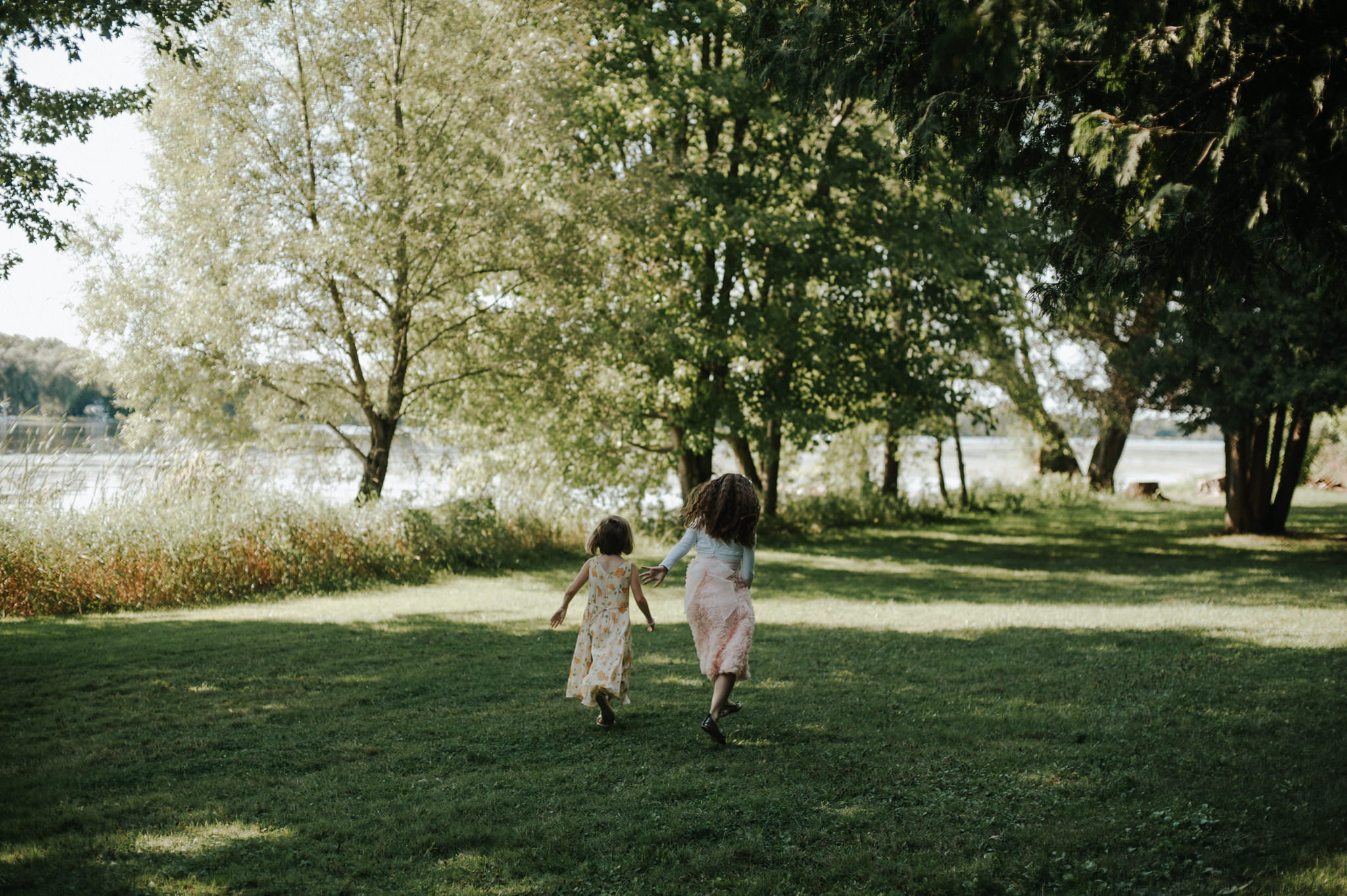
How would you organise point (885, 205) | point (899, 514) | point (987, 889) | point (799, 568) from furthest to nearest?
point (899, 514) → point (885, 205) → point (799, 568) → point (987, 889)

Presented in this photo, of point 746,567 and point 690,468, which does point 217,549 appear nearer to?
point 746,567

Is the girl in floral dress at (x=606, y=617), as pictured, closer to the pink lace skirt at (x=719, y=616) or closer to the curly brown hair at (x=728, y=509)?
the pink lace skirt at (x=719, y=616)

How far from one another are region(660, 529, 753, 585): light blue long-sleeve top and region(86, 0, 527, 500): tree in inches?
324

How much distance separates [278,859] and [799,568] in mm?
11226

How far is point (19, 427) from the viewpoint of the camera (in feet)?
39.1

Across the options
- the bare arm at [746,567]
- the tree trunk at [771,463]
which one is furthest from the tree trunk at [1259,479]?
the bare arm at [746,567]

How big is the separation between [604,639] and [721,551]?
1.00m

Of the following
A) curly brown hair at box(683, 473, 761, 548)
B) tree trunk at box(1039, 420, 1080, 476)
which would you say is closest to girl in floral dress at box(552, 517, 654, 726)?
curly brown hair at box(683, 473, 761, 548)

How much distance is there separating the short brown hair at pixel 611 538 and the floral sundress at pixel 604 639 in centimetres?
10

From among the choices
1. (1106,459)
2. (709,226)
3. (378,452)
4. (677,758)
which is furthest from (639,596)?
(1106,459)

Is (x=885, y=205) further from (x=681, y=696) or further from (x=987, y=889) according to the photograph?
(x=987, y=889)

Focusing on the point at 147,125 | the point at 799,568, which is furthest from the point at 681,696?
the point at 147,125

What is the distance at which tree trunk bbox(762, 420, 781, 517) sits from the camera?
1852 cm

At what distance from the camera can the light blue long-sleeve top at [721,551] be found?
227 inches
